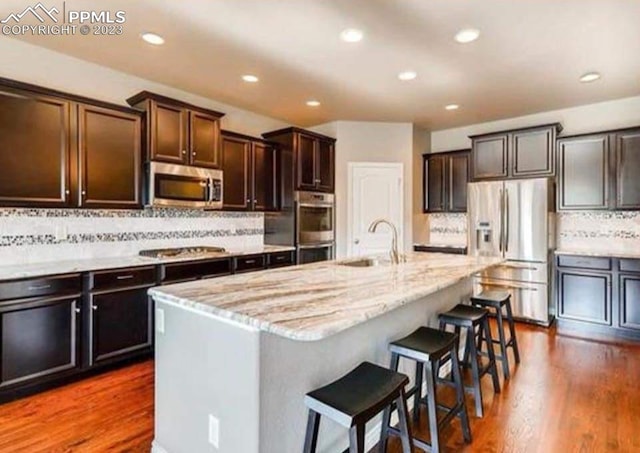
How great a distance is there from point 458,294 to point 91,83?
12.7 ft

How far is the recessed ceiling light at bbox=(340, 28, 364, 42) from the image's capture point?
2784 millimetres

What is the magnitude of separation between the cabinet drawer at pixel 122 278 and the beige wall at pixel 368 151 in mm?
2738

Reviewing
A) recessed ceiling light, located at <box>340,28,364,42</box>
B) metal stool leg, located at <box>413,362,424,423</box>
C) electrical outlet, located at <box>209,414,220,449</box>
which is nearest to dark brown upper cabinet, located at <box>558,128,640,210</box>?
recessed ceiling light, located at <box>340,28,364,42</box>

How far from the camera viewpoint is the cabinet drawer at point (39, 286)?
8.34ft

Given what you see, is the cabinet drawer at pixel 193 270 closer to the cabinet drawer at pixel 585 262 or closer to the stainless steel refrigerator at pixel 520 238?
the stainless steel refrigerator at pixel 520 238

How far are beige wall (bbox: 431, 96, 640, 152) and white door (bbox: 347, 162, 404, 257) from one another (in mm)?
1363

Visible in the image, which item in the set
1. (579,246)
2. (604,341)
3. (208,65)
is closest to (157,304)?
(208,65)

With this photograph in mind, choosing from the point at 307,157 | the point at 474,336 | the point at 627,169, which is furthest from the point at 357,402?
the point at 627,169

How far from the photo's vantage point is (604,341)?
3.93 meters

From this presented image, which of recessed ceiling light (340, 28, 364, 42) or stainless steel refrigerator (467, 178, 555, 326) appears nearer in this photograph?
recessed ceiling light (340, 28, 364, 42)

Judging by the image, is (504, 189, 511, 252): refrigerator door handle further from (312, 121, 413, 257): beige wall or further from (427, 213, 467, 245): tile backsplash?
(312, 121, 413, 257): beige wall

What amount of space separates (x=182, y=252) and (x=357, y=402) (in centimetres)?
296

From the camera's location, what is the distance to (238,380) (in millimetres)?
1532

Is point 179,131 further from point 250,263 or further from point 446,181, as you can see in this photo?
point 446,181
